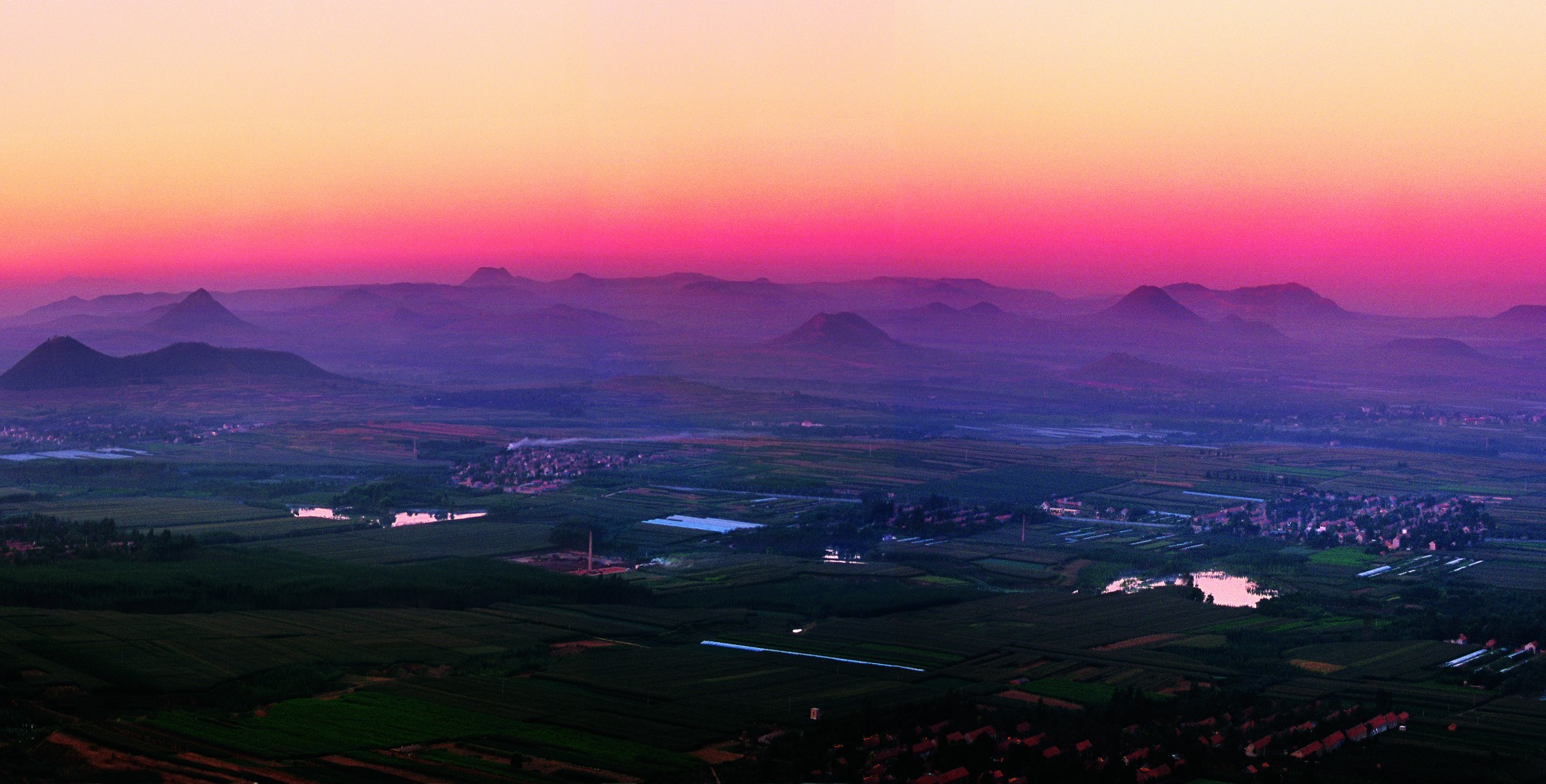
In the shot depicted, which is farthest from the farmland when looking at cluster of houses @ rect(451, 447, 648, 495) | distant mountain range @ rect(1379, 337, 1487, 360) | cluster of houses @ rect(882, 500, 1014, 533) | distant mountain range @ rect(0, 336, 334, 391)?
distant mountain range @ rect(1379, 337, 1487, 360)

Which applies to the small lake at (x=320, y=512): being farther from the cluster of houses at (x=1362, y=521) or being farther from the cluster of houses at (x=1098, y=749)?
the cluster of houses at (x=1098, y=749)

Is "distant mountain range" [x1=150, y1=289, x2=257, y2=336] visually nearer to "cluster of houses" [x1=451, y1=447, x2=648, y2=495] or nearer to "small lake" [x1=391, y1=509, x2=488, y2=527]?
"cluster of houses" [x1=451, y1=447, x2=648, y2=495]

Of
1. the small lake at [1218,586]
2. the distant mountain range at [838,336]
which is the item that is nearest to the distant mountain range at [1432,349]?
the distant mountain range at [838,336]

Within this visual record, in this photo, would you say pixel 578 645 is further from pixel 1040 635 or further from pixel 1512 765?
pixel 1512 765

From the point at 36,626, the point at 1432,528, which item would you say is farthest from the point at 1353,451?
the point at 36,626

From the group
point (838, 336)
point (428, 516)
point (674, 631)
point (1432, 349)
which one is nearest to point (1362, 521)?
point (674, 631)
